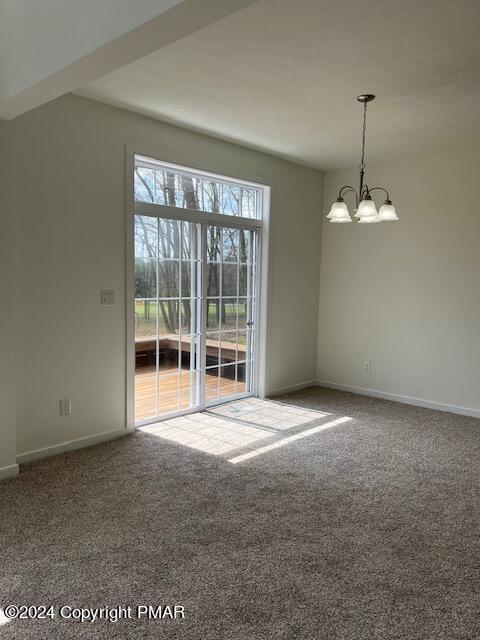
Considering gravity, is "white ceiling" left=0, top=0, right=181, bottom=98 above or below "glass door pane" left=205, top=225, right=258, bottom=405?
above

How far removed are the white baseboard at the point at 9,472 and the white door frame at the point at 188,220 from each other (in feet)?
3.41

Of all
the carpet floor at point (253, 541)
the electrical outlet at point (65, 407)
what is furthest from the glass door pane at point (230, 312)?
the electrical outlet at point (65, 407)

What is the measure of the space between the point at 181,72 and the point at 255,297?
8.85 feet

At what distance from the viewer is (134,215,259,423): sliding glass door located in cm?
424

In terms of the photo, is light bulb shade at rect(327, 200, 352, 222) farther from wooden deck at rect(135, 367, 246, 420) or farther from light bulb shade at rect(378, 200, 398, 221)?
wooden deck at rect(135, 367, 246, 420)

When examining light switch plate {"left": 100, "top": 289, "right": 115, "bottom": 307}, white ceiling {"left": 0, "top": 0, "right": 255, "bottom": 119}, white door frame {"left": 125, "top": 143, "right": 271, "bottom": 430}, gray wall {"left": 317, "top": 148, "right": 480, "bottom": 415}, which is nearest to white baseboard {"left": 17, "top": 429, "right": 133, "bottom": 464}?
white door frame {"left": 125, "top": 143, "right": 271, "bottom": 430}

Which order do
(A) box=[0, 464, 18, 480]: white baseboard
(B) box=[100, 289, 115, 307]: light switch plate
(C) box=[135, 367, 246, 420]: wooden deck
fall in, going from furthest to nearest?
1. (C) box=[135, 367, 246, 420]: wooden deck
2. (B) box=[100, 289, 115, 307]: light switch plate
3. (A) box=[0, 464, 18, 480]: white baseboard

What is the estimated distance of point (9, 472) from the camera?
316cm

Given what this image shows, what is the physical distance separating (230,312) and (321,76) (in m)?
2.56

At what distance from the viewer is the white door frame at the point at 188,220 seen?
3.91m

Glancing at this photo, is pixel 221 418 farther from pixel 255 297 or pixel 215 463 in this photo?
pixel 255 297

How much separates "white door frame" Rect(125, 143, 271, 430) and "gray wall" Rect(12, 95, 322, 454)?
0.06m

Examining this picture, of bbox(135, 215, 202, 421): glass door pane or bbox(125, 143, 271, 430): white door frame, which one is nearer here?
bbox(125, 143, 271, 430): white door frame

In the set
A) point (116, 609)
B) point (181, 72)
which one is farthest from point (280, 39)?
point (116, 609)
